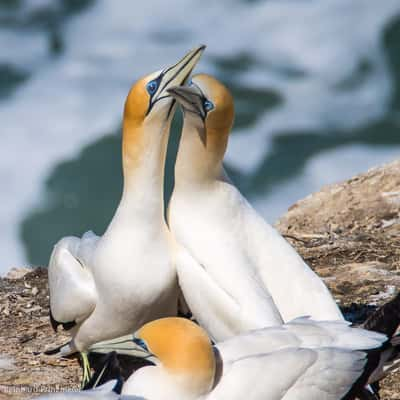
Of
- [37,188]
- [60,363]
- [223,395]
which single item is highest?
[223,395]

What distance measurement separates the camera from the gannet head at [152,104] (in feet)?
16.0

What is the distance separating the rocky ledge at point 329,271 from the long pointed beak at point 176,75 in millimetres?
1264

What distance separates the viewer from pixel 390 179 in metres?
7.34

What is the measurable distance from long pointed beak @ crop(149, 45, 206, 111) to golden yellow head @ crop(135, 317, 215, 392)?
108 centimetres

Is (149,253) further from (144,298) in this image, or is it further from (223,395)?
(223,395)

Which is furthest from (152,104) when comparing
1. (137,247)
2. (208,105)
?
(137,247)

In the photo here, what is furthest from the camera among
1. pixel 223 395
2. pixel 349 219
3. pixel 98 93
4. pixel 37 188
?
pixel 98 93

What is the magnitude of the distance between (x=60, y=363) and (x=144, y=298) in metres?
0.68

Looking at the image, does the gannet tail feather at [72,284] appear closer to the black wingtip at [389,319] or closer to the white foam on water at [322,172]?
the black wingtip at [389,319]

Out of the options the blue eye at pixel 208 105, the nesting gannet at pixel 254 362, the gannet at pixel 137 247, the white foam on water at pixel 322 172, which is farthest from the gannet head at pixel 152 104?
the white foam on water at pixel 322 172

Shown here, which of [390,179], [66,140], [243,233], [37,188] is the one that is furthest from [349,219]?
[66,140]

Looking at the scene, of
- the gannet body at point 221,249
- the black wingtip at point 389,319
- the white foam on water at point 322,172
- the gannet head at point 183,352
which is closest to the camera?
the gannet head at point 183,352

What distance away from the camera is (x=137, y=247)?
4.88 meters

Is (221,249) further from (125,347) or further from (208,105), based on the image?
(125,347)
